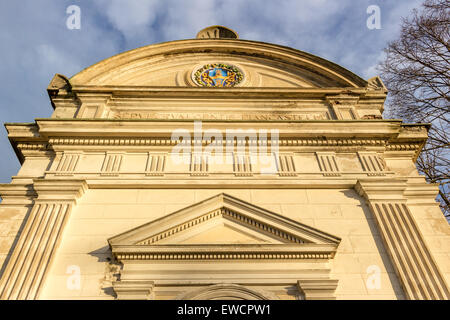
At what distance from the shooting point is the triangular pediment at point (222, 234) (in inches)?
276

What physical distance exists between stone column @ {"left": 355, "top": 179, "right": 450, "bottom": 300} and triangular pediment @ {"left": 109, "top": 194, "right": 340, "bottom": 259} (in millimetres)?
1396

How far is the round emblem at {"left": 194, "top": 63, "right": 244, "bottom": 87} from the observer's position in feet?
40.2

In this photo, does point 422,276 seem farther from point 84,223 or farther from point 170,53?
point 170,53

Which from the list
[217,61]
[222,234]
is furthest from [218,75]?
[222,234]

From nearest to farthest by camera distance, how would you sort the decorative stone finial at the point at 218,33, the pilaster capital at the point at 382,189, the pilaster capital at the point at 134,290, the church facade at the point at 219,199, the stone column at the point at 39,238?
the pilaster capital at the point at 134,290
the stone column at the point at 39,238
the church facade at the point at 219,199
the pilaster capital at the point at 382,189
the decorative stone finial at the point at 218,33

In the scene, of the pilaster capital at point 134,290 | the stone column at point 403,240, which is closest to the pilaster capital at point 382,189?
the stone column at point 403,240

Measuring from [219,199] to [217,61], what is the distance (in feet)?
23.3

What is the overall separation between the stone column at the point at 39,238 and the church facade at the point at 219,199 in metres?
0.03

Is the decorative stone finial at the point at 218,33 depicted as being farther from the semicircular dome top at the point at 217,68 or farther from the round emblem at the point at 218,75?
the round emblem at the point at 218,75

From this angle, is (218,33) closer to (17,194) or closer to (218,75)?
(218,75)

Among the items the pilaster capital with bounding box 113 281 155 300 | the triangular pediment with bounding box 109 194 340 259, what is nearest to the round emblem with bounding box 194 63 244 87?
the triangular pediment with bounding box 109 194 340 259

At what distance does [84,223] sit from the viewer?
7797 mm

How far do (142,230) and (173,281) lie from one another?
1.33 m
